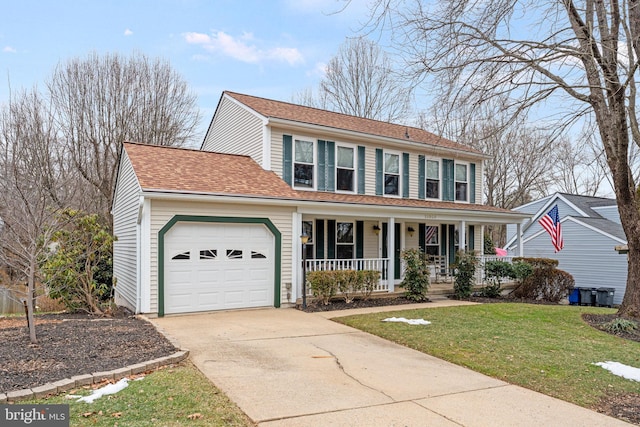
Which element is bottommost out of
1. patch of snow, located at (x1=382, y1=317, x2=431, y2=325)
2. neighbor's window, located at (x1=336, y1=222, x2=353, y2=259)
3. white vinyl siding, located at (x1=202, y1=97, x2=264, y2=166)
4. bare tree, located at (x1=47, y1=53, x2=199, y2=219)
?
patch of snow, located at (x1=382, y1=317, x2=431, y2=325)

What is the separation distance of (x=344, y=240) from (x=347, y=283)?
269 centimetres

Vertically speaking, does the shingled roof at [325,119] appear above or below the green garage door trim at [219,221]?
above

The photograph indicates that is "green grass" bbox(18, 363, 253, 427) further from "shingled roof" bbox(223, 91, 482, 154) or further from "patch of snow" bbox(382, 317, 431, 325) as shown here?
"shingled roof" bbox(223, 91, 482, 154)

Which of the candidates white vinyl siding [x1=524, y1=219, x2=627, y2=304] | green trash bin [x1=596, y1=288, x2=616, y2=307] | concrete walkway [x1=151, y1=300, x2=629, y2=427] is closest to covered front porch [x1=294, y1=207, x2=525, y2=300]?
concrete walkway [x1=151, y1=300, x2=629, y2=427]

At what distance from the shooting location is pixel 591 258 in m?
19.4

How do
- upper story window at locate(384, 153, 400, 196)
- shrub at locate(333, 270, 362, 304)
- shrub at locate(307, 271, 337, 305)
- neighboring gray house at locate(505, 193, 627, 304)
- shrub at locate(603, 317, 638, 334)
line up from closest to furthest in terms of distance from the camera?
shrub at locate(603, 317, 638, 334) < shrub at locate(307, 271, 337, 305) < shrub at locate(333, 270, 362, 304) < upper story window at locate(384, 153, 400, 196) < neighboring gray house at locate(505, 193, 627, 304)

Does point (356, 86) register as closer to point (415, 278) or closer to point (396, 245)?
point (396, 245)

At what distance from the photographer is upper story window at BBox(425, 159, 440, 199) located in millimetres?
15234

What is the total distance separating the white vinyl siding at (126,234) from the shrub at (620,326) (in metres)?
9.97

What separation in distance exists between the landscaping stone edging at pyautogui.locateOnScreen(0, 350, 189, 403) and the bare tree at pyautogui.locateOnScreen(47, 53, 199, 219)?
16.4 m

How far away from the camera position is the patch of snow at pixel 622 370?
18.4 ft

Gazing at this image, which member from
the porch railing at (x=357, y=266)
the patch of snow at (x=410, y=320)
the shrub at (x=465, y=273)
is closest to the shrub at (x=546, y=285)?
the shrub at (x=465, y=273)

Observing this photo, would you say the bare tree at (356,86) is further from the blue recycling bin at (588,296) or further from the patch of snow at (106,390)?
the patch of snow at (106,390)

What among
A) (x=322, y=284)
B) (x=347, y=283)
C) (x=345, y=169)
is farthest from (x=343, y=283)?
(x=345, y=169)
